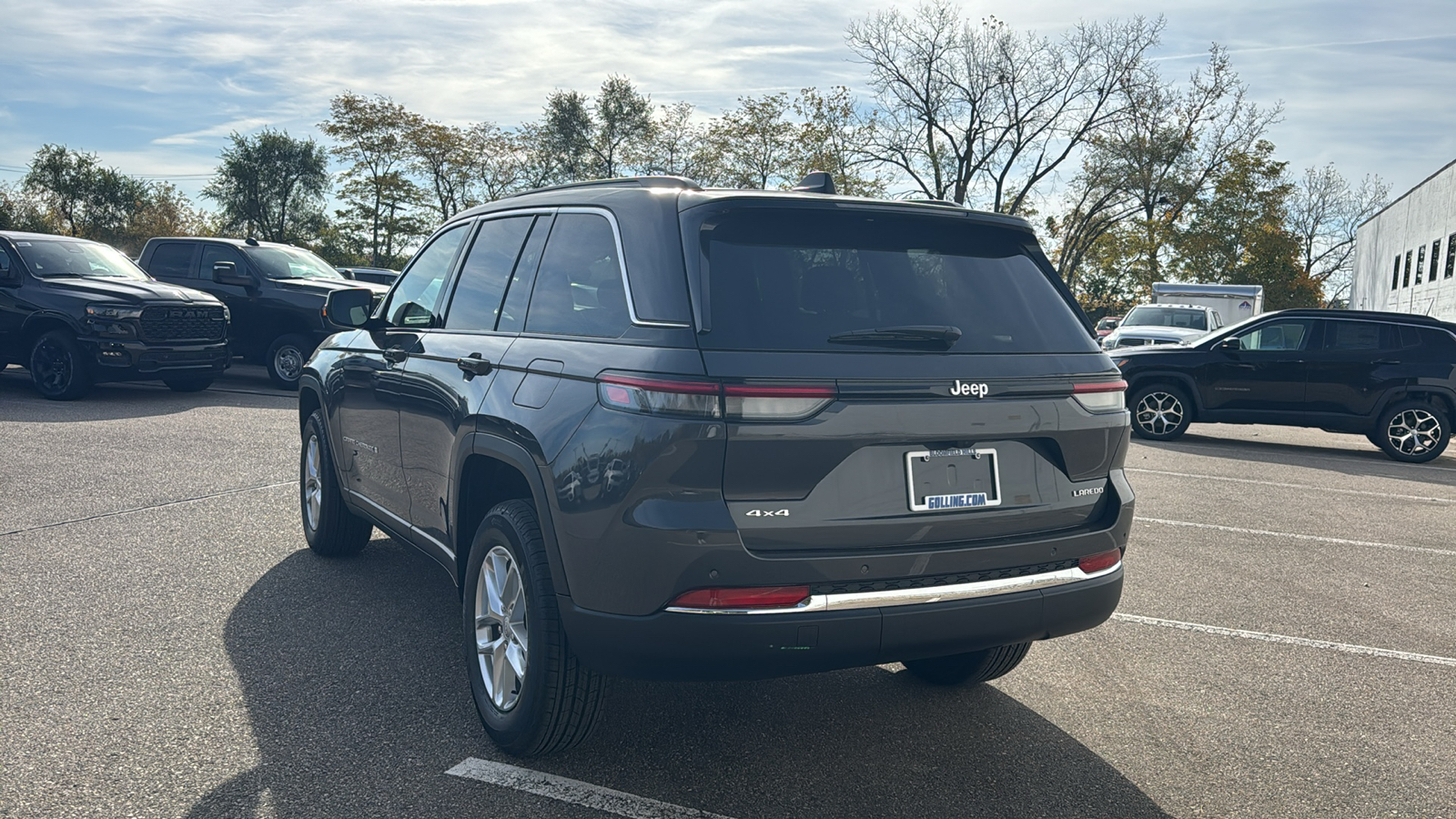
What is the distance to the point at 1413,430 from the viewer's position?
41.8 ft

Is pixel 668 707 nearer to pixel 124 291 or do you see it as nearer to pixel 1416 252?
pixel 124 291

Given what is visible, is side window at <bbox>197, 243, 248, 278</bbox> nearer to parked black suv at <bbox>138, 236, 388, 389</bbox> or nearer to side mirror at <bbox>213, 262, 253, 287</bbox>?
parked black suv at <bbox>138, 236, 388, 389</bbox>

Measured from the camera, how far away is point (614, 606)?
292 cm

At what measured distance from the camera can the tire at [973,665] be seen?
3.99 meters

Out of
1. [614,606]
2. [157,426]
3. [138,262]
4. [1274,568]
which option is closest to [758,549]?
[614,606]

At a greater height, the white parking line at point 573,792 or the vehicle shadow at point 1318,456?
the white parking line at point 573,792

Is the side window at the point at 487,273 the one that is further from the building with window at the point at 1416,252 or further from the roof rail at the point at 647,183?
the building with window at the point at 1416,252

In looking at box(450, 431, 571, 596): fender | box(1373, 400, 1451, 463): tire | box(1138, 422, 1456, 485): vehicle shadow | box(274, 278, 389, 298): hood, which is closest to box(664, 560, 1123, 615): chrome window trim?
box(450, 431, 571, 596): fender

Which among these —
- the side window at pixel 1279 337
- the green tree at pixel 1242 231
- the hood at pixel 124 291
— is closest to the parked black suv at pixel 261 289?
the hood at pixel 124 291

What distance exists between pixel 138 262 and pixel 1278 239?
163 feet

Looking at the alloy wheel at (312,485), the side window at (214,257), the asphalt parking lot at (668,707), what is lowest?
the asphalt parking lot at (668,707)

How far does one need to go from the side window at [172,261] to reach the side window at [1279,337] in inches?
563

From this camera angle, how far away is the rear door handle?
3721 millimetres

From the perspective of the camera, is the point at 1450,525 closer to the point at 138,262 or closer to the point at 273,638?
the point at 273,638
